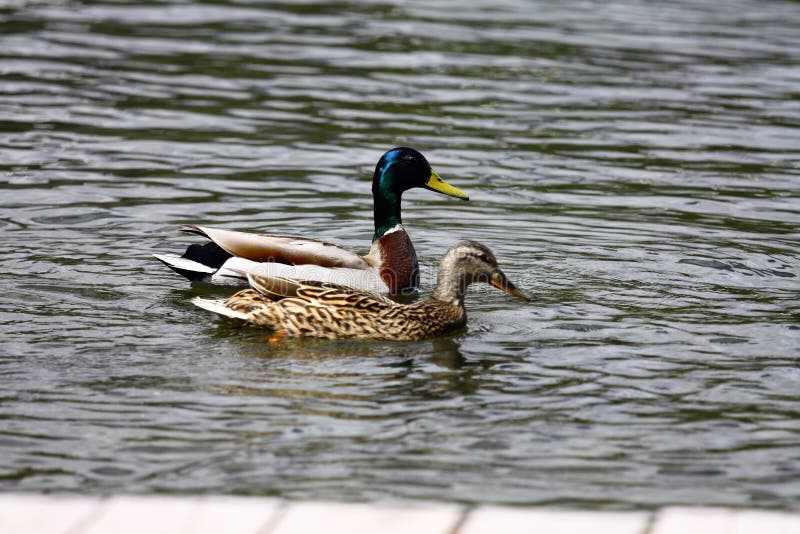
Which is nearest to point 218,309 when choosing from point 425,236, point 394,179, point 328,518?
point 394,179

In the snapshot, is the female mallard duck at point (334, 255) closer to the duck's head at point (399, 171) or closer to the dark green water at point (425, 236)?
the duck's head at point (399, 171)

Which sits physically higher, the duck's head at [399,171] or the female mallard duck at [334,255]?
the duck's head at [399,171]

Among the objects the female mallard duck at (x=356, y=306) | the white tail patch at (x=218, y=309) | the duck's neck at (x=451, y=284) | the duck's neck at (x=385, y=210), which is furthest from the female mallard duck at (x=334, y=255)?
the duck's neck at (x=451, y=284)

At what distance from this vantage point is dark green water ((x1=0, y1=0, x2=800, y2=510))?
22.1ft

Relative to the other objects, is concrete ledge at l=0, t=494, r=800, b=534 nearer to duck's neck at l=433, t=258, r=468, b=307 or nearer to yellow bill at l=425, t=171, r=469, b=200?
duck's neck at l=433, t=258, r=468, b=307

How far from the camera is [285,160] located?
14195 millimetres

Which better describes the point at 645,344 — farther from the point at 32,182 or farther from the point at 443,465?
the point at 32,182

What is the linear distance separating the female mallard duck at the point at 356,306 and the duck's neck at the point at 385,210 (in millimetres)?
1438

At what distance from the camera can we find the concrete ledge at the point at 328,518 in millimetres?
5340

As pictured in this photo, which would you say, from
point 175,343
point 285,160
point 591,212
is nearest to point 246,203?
point 285,160

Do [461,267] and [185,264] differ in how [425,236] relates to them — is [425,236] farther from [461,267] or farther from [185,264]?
[461,267]

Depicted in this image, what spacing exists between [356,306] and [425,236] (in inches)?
126

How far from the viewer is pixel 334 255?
9.91 meters

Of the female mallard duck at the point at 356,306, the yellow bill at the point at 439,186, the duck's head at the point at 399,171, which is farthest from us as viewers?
the yellow bill at the point at 439,186
